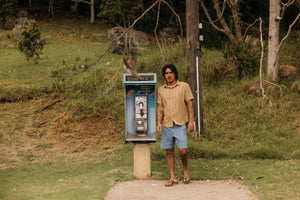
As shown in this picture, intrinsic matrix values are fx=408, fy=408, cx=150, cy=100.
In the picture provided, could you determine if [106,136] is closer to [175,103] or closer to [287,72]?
[175,103]

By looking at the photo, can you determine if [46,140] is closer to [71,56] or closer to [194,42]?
[194,42]

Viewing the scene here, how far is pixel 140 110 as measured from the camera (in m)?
7.17

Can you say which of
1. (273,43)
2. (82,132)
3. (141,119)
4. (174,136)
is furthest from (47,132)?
(273,43)

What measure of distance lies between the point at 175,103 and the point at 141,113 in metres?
0.96

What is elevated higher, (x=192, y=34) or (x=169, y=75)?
(x=192, y=34)

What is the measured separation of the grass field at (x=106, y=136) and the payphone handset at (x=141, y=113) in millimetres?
899

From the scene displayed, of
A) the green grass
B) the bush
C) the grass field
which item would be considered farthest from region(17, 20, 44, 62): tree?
the bush

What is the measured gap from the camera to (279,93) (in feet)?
38.6

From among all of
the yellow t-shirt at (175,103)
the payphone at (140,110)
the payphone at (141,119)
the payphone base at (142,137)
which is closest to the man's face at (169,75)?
the yellow t-shirt at (175,103)

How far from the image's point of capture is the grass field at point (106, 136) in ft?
23.1

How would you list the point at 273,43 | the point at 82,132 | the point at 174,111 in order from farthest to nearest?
the point at 273,43, the point at 82,132, the point at 174,111

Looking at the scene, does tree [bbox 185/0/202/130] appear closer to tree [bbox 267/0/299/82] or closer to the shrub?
tree [bbox 267/0/299/82]

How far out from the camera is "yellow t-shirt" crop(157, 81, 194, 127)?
20.9 feet

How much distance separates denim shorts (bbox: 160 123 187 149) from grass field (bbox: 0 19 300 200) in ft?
3.30
